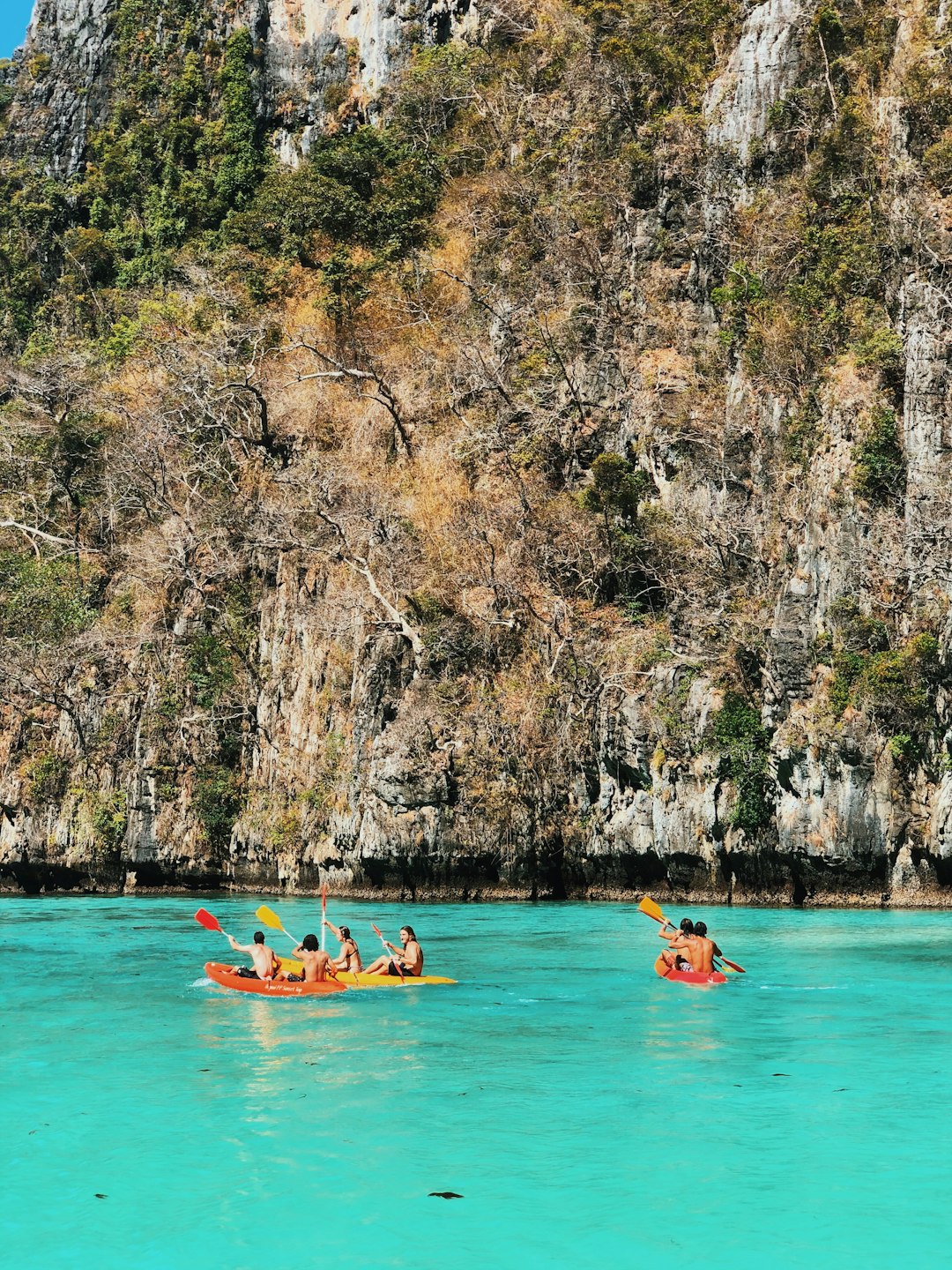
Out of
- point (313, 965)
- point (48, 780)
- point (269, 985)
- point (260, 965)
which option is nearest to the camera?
point (313, 965)

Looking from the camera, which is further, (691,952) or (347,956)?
(347,956)

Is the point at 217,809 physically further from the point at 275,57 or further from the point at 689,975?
the point at 275,57

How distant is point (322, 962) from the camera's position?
1697 centimetres

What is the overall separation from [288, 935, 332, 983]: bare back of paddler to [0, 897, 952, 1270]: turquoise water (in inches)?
13.6

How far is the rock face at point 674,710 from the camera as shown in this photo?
26188 millimetres

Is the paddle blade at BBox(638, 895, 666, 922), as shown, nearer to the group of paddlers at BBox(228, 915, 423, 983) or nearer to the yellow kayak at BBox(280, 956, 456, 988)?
the group of paddlers at BBox(228, 915, 423, 983)

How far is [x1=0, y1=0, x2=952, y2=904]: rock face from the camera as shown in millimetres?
26188

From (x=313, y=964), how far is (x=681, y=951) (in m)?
4.82

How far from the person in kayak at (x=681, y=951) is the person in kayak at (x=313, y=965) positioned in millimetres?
4413

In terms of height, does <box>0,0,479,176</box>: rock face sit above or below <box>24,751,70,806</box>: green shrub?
above

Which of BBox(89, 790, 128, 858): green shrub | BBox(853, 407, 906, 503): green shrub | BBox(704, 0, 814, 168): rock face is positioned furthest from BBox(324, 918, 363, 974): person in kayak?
BBox(704, 0, 814, 168): rock face

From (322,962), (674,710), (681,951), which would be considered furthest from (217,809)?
(681,951)

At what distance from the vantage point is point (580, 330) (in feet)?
120

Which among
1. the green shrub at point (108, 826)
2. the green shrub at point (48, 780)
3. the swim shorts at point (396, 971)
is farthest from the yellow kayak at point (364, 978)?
the green shrub at point (48, 780)
